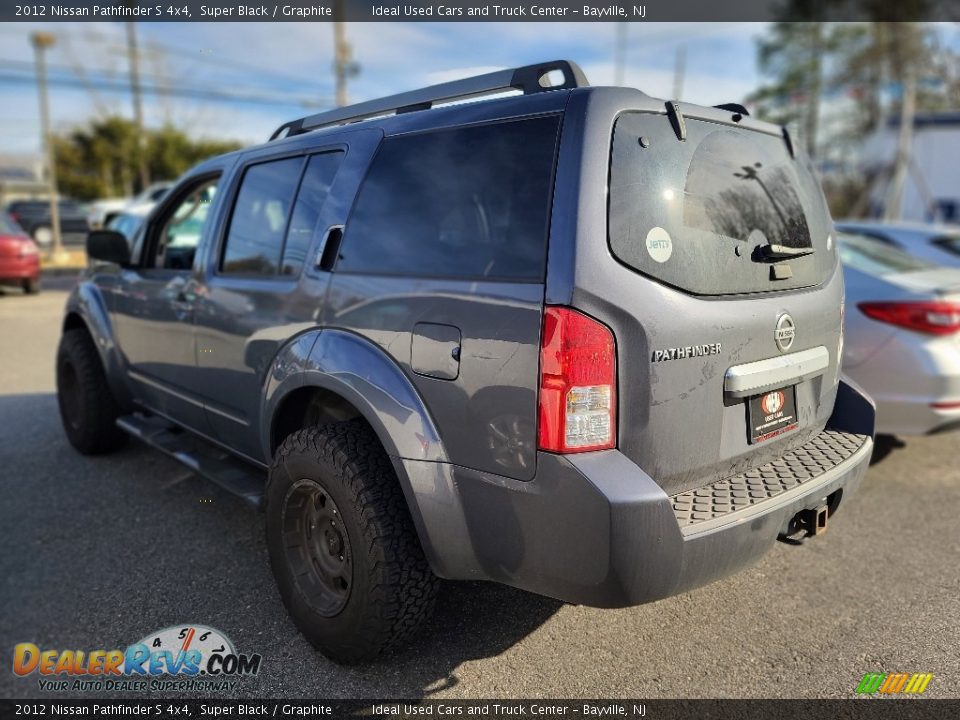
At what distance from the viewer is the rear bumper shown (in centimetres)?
199

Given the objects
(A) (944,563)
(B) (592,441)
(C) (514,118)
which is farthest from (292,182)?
(A) (944,563)

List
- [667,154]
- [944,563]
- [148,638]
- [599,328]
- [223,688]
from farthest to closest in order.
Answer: [944,563] → [148,638] → [223,688] → [667,154] → [599,328]

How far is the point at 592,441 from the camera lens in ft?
6.75

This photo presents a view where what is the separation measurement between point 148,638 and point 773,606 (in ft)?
7.98

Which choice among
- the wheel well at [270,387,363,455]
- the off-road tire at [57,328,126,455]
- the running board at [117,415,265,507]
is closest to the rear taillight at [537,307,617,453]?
the wheel well at [270,387,363,455]

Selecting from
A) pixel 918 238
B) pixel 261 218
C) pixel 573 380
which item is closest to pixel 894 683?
pixel 573 380

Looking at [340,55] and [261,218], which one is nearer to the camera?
[261,218]

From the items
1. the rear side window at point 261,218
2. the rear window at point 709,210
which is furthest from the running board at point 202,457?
the rear window at point 709,210

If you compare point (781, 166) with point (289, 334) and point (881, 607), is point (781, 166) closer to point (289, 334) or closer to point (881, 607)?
point (881, 607)

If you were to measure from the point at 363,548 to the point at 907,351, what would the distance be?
3396mm

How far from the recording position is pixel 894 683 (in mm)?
2518

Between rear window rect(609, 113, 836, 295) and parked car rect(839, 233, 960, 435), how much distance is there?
163 cm

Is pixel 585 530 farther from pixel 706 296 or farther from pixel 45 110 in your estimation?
pixel 45 110

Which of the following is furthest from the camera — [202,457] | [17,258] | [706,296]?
[17,258]
